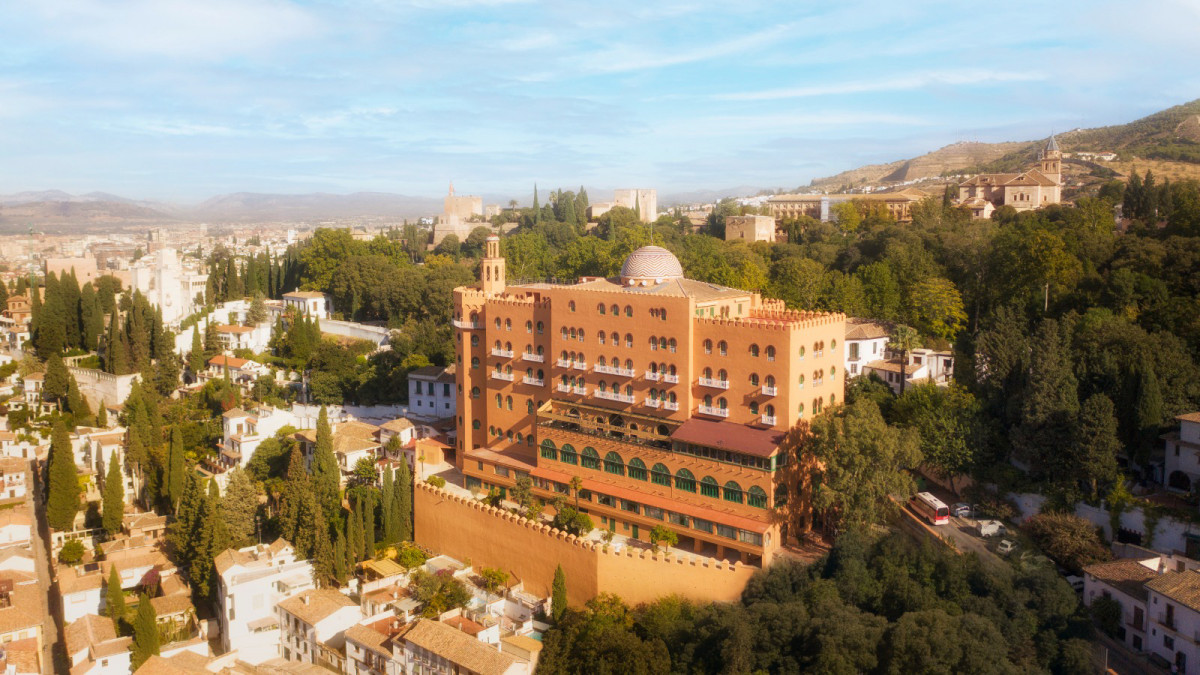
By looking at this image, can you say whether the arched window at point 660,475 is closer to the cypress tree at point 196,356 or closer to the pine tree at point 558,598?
the pine tree at point 558,598

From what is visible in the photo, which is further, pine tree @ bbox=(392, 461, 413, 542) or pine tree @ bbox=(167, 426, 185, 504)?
pine tree @ bbox=(167, 426, 185, 504)

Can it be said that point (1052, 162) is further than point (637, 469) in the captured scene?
Yes

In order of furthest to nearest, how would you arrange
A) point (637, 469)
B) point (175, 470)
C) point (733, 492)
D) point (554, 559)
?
point (175, 470), point (637, 469), point (554, 559), point (733, 492)

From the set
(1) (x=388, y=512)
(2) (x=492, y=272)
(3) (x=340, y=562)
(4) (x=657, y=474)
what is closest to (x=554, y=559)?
(4) (x=657, y=474)

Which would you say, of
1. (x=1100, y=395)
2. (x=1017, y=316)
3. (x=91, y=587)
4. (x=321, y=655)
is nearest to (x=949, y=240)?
(x=1017, y=316)

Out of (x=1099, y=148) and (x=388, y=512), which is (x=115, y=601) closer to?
(x=388, y=512)

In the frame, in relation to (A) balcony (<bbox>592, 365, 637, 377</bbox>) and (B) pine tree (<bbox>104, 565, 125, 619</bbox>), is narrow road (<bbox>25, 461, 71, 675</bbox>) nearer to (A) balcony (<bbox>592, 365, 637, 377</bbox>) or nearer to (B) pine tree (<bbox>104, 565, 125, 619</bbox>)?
(B) pine tree (<bbox>104, 565, 125, 619</bbox>)

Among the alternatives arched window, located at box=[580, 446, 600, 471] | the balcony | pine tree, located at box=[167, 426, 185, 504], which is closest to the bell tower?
the balcony
